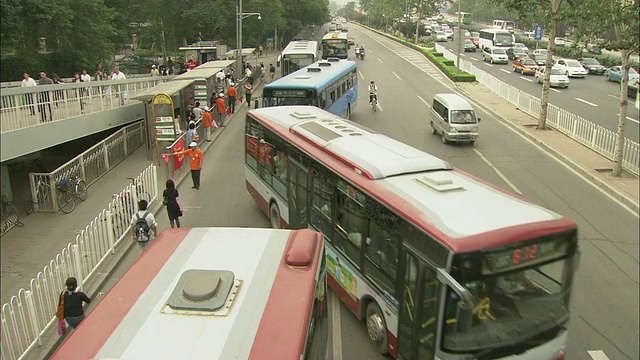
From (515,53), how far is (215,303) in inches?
1991

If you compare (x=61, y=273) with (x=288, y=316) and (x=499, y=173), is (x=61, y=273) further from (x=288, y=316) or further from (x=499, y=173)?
(x=499, y=173)

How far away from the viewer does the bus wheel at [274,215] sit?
12.7 metres

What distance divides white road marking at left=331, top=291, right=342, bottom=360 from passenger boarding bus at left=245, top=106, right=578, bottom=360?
1.22 feet

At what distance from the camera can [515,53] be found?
4959cm

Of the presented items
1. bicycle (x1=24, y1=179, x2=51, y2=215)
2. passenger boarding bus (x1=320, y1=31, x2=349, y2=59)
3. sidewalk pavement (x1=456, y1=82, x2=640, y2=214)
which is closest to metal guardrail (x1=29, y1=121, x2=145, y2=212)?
bicycle (x1=24, y1=179, x2=51, y2=215)

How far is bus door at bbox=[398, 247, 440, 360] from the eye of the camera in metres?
6.43

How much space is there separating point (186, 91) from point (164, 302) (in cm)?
2311

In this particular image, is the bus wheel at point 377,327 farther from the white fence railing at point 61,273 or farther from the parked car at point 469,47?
the parked car at point 469,47

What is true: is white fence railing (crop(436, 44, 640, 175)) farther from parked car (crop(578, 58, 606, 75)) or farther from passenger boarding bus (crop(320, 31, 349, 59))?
passenger boarding bus (crop(320, 31, 349, 59))

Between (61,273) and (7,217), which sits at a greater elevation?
(61,273)

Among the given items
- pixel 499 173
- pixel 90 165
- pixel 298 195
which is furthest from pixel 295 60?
pixel 298 195

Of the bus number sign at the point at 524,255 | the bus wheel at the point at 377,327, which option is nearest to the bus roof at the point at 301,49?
the bus wheel at the point at 377,327

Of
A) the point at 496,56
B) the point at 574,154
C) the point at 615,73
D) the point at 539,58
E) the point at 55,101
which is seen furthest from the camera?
the point at 496,56

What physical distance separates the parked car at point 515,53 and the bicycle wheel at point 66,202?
41.9 metres
